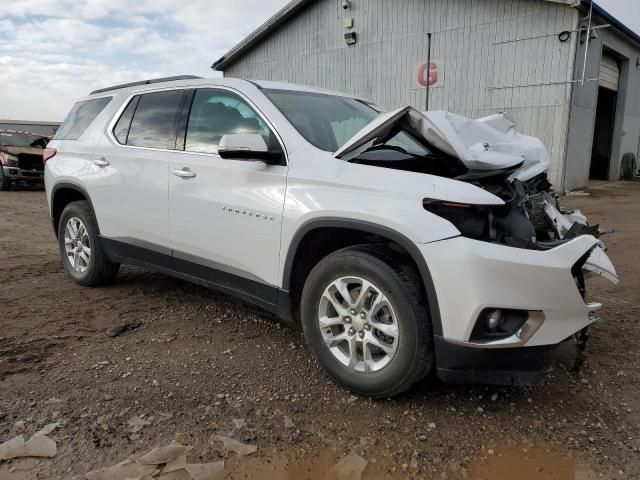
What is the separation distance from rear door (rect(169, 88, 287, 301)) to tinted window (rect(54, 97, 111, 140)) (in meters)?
1.41

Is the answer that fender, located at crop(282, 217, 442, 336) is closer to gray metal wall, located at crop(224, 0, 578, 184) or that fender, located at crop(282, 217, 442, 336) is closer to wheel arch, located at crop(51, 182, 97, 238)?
wheel arch, located at crop(51, 182, 97, 238)

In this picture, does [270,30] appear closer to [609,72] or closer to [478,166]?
[609,72]

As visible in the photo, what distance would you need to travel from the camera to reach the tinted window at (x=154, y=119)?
13.1ft

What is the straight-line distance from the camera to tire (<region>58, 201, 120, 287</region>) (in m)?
4.68

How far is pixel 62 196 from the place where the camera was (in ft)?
16.7

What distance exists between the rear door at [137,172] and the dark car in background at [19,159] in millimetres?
12467

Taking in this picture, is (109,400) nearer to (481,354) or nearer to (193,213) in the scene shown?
(193,213)

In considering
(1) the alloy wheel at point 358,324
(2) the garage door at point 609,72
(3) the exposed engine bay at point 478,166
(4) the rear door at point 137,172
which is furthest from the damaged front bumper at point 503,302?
(2) the garage door at point 609,72

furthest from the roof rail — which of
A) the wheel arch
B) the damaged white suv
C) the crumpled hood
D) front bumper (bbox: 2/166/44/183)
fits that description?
front bumper (bbox: 2/166/44/183)

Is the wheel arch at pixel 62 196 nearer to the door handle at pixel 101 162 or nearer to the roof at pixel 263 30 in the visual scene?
the door handle at pixel 101 162

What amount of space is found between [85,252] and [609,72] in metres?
15.6

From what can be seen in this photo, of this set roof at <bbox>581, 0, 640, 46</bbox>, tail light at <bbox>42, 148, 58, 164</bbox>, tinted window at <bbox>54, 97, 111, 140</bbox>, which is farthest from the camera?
roof at <bbox>581, 0, 640, 46</bbox>

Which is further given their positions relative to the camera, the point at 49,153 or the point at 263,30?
the point at 263,30

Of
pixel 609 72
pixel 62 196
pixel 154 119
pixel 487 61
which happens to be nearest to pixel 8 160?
pixel 62 196
